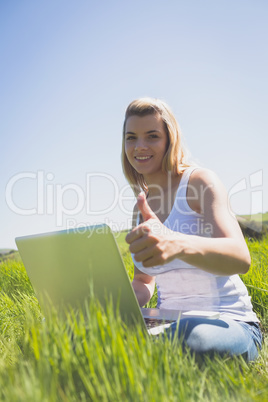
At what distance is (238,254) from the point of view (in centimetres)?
143

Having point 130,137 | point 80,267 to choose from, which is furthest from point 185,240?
point 130,137

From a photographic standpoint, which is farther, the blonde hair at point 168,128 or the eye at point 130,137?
the eye at point 130,137

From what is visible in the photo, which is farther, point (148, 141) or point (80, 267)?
point (148, 141)

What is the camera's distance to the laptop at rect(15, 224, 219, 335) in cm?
121

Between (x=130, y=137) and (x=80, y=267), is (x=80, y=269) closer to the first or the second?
(x=80, y=267)

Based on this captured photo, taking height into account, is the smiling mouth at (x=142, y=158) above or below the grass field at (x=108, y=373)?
above

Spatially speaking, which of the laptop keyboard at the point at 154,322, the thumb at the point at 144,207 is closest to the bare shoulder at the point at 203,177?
the thumb at the point at 144,207

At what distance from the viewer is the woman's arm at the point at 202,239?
1181 mm

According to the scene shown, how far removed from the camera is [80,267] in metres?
1.31

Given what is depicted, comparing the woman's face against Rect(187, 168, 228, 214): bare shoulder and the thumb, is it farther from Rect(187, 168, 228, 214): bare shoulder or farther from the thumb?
the thumb

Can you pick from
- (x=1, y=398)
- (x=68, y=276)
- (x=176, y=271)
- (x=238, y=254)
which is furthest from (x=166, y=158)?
(x=1, y=398)

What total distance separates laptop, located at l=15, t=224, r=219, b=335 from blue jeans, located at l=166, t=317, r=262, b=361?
0.26ft

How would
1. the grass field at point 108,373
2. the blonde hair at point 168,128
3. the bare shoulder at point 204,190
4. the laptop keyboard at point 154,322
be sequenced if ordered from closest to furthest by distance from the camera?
the grass field at point 108,373 → the laptop keyboard at point 154,322 → the bare shoulder at point 204,190 → the blonde hair at point 168,128

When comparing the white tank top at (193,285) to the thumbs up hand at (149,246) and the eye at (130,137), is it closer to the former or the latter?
the eye at (130,137)
